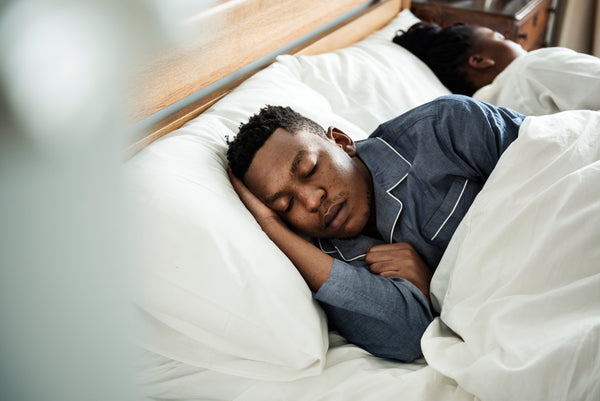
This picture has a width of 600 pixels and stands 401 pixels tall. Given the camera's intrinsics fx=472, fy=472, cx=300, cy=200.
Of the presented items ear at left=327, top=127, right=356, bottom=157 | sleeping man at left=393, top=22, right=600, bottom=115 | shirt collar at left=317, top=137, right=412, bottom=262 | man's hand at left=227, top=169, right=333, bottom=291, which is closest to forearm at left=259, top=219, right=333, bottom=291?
man's hand at left=227, top=169, right=333, bottom=291

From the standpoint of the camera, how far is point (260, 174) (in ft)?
2.84

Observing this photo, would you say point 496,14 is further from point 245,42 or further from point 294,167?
point 294,167

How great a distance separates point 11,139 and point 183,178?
2.09ft

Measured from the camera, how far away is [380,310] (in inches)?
28.2

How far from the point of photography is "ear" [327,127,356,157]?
0.98 m

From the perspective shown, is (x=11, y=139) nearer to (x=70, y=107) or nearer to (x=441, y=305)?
Result: (x=70, y=107)

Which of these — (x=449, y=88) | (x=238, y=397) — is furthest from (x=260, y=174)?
(x=449, y=88)

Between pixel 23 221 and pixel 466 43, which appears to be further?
pixel 466 43

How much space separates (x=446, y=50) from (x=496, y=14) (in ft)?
1.22

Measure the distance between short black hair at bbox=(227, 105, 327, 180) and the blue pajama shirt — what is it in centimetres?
17

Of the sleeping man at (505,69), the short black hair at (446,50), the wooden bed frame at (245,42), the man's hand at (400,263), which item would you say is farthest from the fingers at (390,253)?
the short black hair at (446,50)

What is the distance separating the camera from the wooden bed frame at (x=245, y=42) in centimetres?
91

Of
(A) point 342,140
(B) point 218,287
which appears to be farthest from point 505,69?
(B) point 218,287

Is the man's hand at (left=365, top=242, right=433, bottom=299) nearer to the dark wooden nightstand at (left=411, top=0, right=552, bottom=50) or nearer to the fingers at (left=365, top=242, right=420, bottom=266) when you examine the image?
the fingers at (left=365, top=242, right=420, bottom=266)
